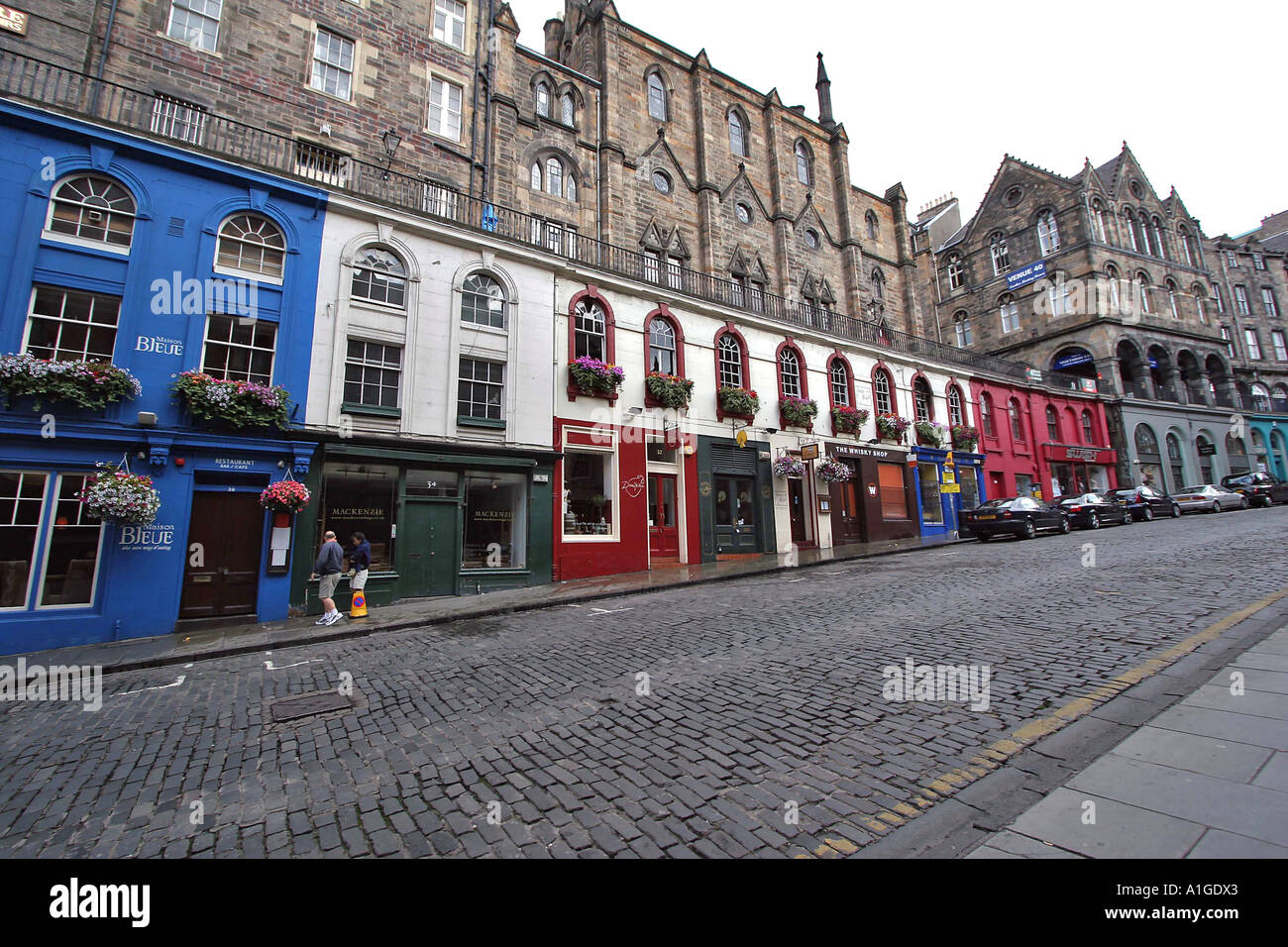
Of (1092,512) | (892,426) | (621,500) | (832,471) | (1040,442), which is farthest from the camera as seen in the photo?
(1040,442)

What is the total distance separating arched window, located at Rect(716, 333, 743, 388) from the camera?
19.1 meters

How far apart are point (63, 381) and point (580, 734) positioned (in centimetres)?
1188

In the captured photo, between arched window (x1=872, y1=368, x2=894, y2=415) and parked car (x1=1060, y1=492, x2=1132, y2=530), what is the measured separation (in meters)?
7.84

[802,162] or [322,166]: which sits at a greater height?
[802,162]

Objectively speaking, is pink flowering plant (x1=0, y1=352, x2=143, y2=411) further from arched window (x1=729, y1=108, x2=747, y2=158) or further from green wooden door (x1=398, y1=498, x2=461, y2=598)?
arched window (x1=729, y1=108, x2=747, y2=158)

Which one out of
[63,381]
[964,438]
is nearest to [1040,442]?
[964,438]

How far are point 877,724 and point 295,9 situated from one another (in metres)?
23.3

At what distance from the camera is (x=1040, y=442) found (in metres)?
29.6

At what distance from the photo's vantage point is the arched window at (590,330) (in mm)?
16203

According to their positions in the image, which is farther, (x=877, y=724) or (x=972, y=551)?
(x=972, y=551)

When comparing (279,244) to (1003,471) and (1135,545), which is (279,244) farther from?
(1003,471)

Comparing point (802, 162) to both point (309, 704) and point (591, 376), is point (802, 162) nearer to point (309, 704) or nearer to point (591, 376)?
point (591, 376)
